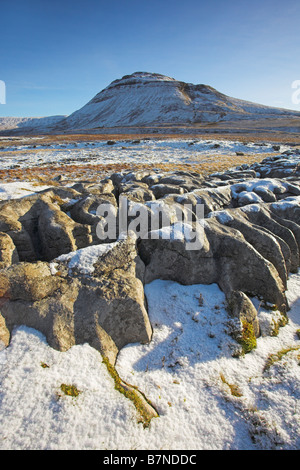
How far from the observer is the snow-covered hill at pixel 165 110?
15488 centimetres

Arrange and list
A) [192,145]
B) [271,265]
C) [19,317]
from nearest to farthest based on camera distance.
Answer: [19,317] → [271,265] → [192,145]

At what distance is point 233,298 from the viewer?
7883mm

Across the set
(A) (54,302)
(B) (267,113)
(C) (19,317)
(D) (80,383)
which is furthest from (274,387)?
(B) (267,113)

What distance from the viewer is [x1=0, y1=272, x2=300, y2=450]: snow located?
471 cm

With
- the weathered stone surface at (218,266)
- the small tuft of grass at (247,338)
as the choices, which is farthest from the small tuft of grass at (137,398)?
the weathered stone surface at (218,266)

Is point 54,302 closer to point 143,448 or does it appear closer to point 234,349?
point 143,448

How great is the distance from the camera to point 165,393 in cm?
567

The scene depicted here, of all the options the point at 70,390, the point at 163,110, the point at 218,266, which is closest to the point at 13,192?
the point at 70,390

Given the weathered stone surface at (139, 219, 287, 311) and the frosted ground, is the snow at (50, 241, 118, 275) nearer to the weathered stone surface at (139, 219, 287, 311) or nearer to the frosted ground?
the weathered stone surface at (139, 219, 287, 311)

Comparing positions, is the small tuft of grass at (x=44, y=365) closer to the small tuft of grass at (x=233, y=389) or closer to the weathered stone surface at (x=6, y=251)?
the weathered stone surface at (x=6, y=251)

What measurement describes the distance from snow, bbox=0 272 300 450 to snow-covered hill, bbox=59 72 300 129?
6203 inches

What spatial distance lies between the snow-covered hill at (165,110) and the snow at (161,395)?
15756 centimetres

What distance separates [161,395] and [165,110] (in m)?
188

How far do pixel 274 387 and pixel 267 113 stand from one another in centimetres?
19460
